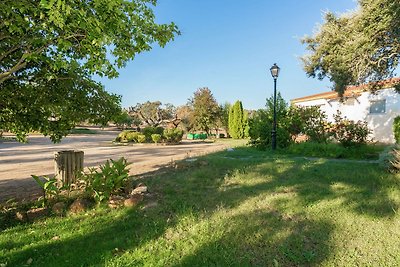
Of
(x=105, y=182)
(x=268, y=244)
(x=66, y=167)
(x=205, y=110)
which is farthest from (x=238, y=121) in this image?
(x=268, y=244)

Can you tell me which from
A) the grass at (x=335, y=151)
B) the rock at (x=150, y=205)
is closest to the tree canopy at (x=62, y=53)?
the rock at (x=150, y=205)

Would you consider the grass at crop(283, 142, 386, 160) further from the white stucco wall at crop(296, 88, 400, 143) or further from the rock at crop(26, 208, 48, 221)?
the rock at crop(26, 208, 48, 221)

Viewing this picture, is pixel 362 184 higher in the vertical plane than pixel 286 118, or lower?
lower

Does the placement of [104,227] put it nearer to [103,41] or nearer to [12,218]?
[12,218]

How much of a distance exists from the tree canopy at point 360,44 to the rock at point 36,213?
1170 cm

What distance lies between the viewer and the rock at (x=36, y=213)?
5.37 meters

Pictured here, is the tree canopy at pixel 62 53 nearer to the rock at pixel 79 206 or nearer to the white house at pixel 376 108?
the rock at pixel 79 206

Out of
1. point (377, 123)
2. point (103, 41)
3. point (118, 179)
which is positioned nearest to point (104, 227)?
point (118, 179)

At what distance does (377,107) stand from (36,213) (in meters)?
22.9

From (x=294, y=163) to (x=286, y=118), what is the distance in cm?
621

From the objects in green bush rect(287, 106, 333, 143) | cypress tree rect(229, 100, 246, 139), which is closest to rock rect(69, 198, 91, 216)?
green bush rect(287, 106, 333, 143)

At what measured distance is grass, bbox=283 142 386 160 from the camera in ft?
37.8

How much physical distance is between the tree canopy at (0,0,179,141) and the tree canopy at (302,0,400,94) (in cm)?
901

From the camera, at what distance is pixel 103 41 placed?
3.41 m
